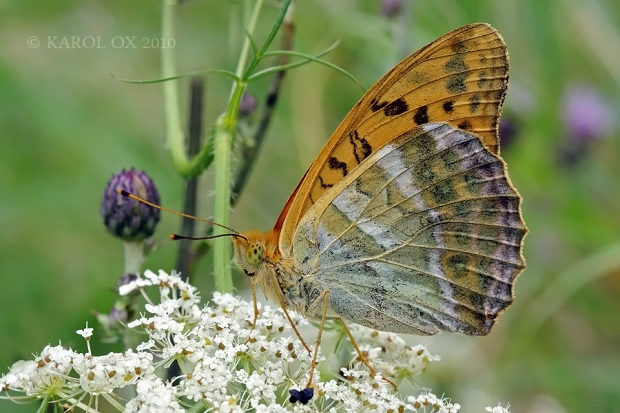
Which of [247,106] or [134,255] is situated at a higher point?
[247,106]

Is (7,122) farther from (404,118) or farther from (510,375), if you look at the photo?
(510,375)

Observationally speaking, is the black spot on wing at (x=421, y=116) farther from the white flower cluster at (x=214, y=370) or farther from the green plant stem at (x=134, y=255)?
the green plant stem at (x=134, y=255)

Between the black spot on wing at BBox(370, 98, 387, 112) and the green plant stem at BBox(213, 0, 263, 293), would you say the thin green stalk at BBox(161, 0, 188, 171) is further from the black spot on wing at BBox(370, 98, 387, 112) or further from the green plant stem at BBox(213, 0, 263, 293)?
the black spot on wing at BBox(370, 98, 387, 112)

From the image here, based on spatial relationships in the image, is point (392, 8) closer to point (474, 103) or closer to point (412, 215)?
point (474, 103)

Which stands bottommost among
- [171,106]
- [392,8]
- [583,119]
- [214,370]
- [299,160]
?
[214,370]

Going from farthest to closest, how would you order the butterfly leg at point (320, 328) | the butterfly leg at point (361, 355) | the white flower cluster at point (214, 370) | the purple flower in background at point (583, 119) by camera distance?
1. the purple flower in background at point (583, 119)
2. the butterfly leg at point (361, 355)
3. the butterfly leg at point (320, 328)
4. the white flower cluster at point (214, 370)

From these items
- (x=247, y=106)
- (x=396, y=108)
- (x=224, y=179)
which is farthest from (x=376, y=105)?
(x=247, y=106)

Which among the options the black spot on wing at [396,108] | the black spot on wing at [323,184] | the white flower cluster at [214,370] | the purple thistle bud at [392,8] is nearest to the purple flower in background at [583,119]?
the purple thistle bud at [392,8]

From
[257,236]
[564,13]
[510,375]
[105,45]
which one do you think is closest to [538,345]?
[510,375]
